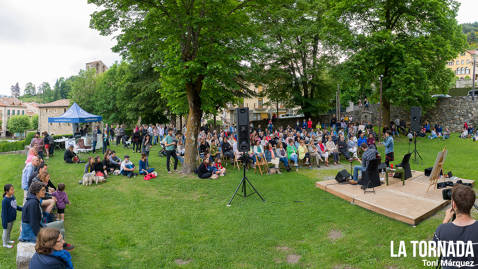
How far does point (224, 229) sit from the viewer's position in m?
5.93

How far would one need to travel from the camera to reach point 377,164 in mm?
7824

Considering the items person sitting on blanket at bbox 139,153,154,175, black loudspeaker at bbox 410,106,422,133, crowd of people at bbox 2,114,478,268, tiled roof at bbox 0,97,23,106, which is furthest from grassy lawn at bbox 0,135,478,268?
tiled roof at bbox 0,97,23,106

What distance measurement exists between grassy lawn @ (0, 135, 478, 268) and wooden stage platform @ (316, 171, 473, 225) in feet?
0.58

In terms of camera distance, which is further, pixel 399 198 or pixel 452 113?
pixel 452 113

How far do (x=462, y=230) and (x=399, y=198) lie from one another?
15.6ft

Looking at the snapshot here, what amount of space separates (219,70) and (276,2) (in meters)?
3.65

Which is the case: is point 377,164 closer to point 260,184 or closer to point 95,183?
point 260,184

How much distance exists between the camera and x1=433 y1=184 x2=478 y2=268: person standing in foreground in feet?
8.27

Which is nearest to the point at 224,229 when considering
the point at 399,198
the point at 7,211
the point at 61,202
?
the point at 61,202

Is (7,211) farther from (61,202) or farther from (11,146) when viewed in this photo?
(11,146)

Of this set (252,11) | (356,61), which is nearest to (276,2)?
(252,11)

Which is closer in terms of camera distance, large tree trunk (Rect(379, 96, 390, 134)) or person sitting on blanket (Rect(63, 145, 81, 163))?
person sitting on blanket (Rect(63, 145, 81, 163))

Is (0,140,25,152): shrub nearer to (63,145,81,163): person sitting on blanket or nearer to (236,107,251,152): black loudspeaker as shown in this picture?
(63,145,81,163): person sitting on blanket

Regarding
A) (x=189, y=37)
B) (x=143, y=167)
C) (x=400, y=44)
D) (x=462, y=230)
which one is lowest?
(x=143, y=167)
